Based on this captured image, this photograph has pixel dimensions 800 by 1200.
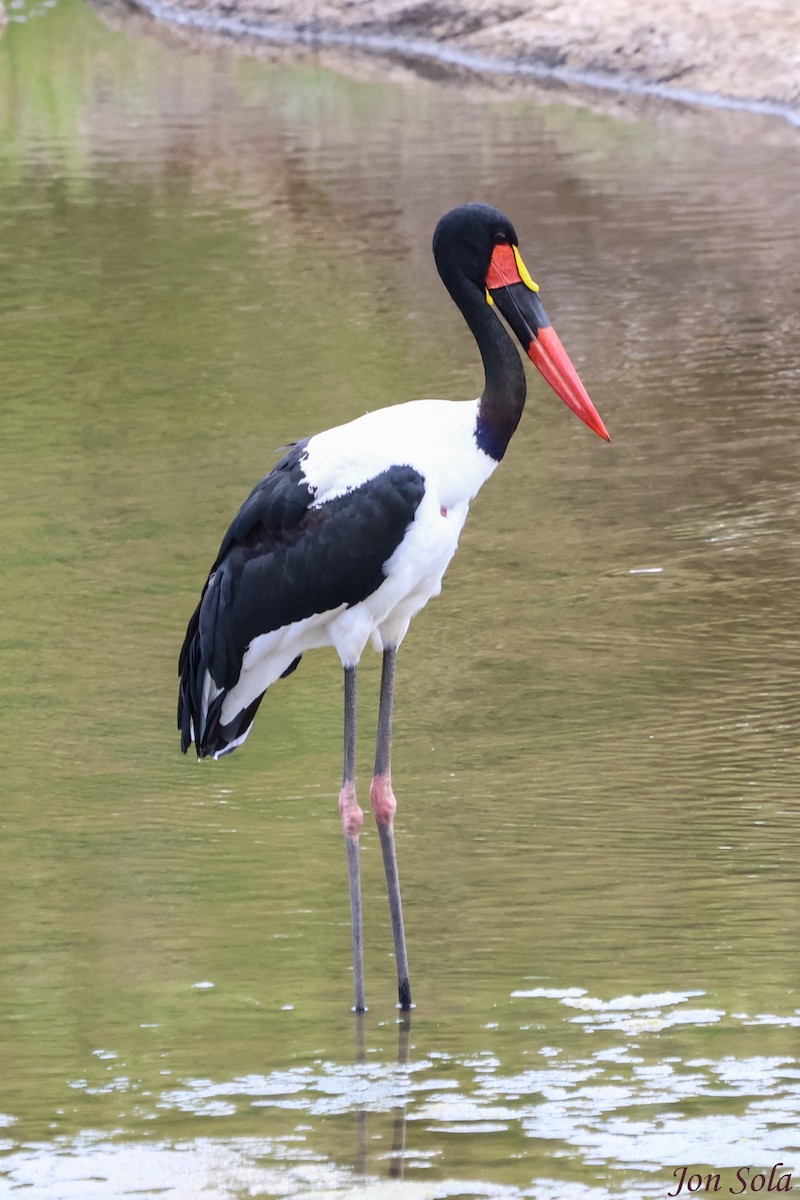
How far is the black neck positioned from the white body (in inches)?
1.0

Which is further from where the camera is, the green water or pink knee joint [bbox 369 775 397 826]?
pink knee joint [bbox 369 775 397 826]

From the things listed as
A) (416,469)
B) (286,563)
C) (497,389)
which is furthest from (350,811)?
(497,389)

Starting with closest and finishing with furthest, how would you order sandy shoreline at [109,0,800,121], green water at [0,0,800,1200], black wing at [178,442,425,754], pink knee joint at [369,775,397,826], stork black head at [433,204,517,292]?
green water at [0,0,800,1200] → black wing at [178,442,425,754] → stork black head at [433,204,517,292] → pink knee joint at [369,775,397,826] → sandy shoreline at [109,0,800,121]

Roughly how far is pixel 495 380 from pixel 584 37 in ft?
47.7

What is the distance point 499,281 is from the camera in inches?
162

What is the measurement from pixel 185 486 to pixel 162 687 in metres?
1.92

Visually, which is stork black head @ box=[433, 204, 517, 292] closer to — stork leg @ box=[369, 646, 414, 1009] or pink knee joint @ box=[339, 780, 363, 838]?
stork leg @ box=[369, 646, 414, 1009]

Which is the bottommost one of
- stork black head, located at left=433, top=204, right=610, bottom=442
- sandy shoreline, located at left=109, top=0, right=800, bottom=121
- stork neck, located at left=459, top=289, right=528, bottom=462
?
stork neck, located at left=459, top=289, right=528, bottom=462

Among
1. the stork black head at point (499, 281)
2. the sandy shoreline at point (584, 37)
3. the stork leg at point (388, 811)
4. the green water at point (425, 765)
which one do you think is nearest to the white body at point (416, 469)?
the stork leg at point (388, 811)

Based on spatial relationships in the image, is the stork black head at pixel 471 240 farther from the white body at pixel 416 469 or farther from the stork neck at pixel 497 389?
the white body at pixel 416 469

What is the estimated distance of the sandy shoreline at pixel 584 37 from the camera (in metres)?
15.6

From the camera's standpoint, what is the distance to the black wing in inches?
152

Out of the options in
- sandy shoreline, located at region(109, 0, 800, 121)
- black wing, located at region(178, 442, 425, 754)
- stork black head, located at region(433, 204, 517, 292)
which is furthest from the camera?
sandy shoreline, located at region(109, 0, 800, 121)

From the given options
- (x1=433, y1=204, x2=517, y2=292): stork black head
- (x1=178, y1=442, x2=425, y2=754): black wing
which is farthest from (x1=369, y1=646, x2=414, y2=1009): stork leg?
(x1=433, y1=204, x2=517, y2=292): stork black head
